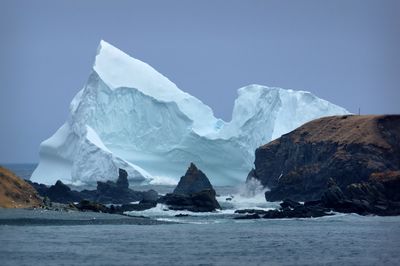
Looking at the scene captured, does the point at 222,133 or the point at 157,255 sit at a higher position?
the point at 222,133

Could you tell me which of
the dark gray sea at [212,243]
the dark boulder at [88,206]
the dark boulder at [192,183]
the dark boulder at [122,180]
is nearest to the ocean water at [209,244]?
the dark gray sea at [212,243]

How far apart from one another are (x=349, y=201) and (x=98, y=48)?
44.0 metres

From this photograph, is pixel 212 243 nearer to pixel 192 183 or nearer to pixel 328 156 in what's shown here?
pixel 328 156

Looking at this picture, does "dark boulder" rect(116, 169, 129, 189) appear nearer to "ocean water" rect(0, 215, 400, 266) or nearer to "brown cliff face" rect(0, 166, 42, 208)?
"brown cliff face" rect(0, 166, 42, 208)

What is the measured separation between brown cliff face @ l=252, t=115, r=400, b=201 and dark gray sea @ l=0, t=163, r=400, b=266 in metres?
14.3

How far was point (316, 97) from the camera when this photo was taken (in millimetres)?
96750

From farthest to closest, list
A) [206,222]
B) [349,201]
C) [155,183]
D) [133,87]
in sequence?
[155,183], [133,87], [349,201], [206,222]

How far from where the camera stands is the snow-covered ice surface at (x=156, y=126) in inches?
3610

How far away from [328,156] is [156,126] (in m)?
23.6

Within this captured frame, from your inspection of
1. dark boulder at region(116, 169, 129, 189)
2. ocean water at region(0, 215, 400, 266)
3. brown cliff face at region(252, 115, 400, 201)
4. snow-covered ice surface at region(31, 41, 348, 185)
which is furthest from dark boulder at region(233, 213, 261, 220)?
snow-covered ice surface at region(31, 41, 348, 185)

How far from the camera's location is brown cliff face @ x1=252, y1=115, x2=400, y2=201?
7131 centimetres

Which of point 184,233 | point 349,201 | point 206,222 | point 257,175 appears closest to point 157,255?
point 184,233

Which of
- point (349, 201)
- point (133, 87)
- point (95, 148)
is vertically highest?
point (133, 87)

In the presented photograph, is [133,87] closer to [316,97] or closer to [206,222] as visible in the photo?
[316,97]
